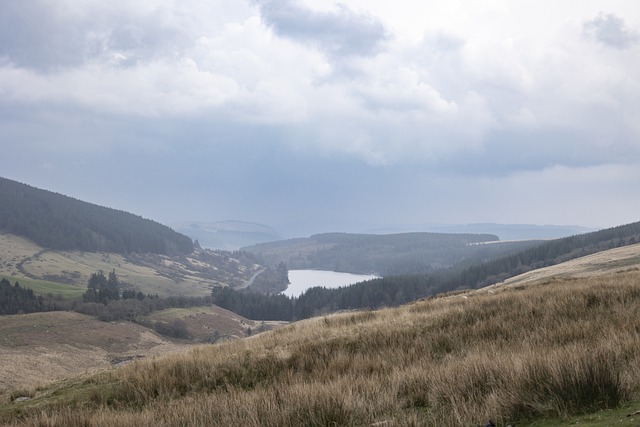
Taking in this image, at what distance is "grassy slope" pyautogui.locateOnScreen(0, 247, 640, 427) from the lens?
5.48m

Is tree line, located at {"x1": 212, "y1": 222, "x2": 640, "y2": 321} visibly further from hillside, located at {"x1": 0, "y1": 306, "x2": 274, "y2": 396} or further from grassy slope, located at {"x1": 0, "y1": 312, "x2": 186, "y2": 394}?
grassy slope, located at {"x1": 0, "y1": 312, "x2": 186, "y2": 394}

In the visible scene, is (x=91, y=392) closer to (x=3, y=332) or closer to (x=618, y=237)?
(x=3, y=332)

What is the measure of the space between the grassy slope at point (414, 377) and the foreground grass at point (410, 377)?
0.03 meters

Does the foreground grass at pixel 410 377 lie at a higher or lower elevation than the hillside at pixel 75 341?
higher

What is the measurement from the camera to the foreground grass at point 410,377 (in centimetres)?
553

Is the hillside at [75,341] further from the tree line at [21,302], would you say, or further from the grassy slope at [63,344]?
the tree line at [21,302]

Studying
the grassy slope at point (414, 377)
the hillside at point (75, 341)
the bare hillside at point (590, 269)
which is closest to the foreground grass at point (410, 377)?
the grassy slope at point (414, 377)

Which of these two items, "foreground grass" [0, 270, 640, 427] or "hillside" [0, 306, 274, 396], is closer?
"foreground grass" [0, 270, 640, 427]

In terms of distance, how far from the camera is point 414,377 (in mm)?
7438

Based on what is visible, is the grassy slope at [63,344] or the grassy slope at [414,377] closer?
the grassy slope at [414,377]

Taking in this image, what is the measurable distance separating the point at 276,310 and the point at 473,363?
15488 centimetres

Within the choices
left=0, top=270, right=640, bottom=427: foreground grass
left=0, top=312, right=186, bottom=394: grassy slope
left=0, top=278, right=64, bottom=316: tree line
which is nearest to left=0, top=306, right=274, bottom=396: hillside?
left=0, top=312, right=186, bottom=394: grassy slope

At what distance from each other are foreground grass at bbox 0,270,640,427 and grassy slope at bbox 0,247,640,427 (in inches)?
1.0

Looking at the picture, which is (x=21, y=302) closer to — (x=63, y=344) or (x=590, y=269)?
(x=63, y=344)
